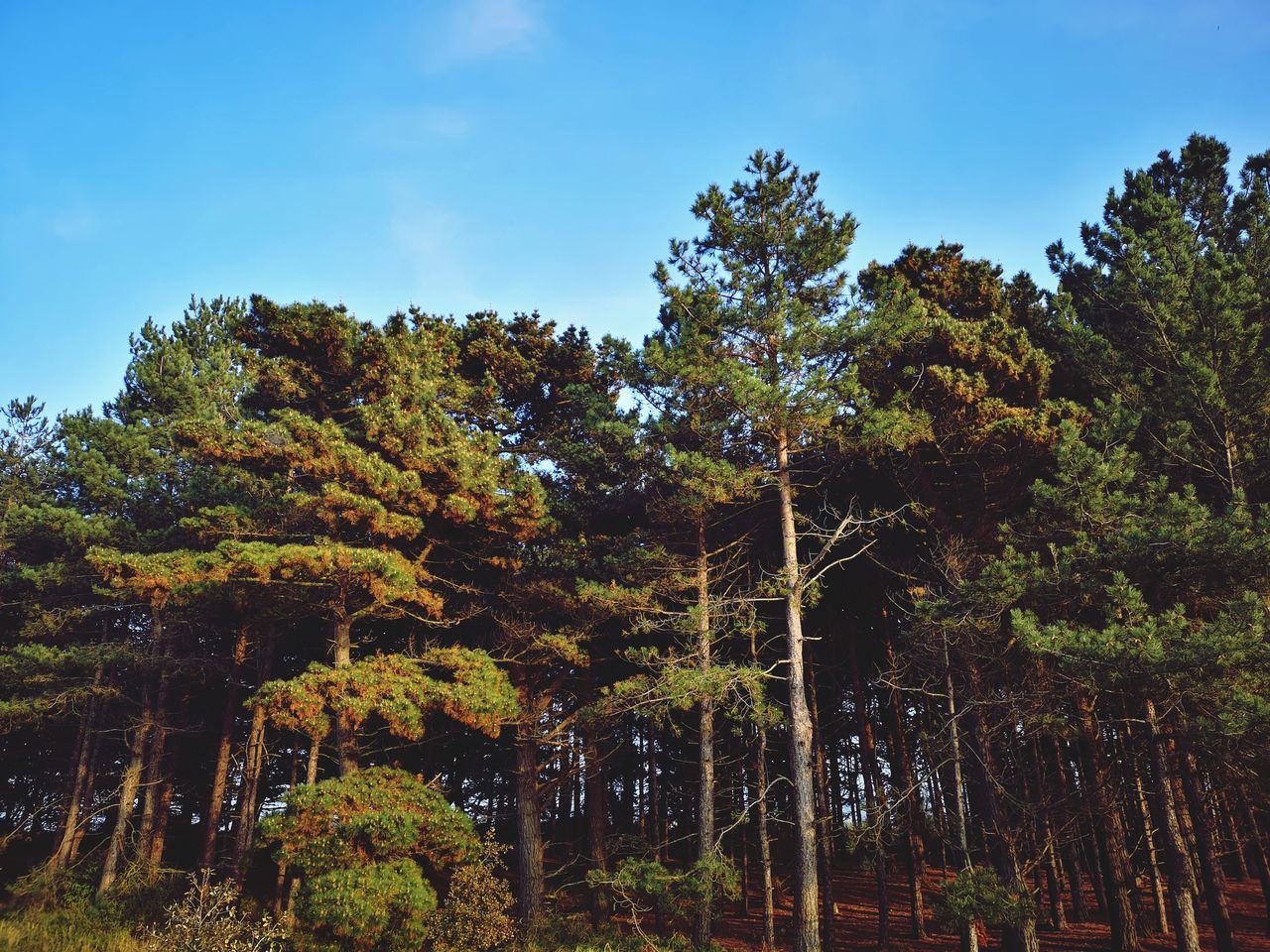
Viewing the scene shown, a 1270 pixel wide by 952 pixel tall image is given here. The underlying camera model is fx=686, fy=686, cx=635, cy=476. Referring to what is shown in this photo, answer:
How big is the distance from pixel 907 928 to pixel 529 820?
11325mm

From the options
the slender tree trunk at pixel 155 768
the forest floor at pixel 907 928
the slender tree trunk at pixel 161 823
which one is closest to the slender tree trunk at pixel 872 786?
the forest floor at pixel 907 928

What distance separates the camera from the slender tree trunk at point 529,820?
14.9 meters

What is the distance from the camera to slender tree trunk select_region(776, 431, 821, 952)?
10.4 m

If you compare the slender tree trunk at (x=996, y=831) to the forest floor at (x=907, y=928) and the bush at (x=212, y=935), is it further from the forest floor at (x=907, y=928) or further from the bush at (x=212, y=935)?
the bush at (x=212, y=935)

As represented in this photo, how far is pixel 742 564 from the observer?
15211mm

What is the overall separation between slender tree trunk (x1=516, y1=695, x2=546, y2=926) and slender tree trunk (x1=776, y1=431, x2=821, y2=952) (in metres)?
6.01

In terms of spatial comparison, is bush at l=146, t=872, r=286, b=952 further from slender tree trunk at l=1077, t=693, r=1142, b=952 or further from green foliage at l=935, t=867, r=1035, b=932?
slender tree trunk at l=1077, t=693, r=1142, b=952

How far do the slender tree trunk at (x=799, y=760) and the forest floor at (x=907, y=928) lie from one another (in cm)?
848

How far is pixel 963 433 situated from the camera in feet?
41.9

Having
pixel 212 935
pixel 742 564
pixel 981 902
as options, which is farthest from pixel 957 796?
pixel 212 935

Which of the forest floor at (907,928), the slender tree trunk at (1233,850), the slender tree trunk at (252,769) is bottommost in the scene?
the forest floor at (907,928)

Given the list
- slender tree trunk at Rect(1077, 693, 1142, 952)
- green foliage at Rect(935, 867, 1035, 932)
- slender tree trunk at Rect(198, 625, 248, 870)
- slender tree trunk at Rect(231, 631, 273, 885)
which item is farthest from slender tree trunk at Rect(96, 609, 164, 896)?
slender tree trunk at Rect(1077, 693, 1142, 952)

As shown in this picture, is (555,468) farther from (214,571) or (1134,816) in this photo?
(1134,816)

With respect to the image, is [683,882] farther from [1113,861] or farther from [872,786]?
[872,786]
